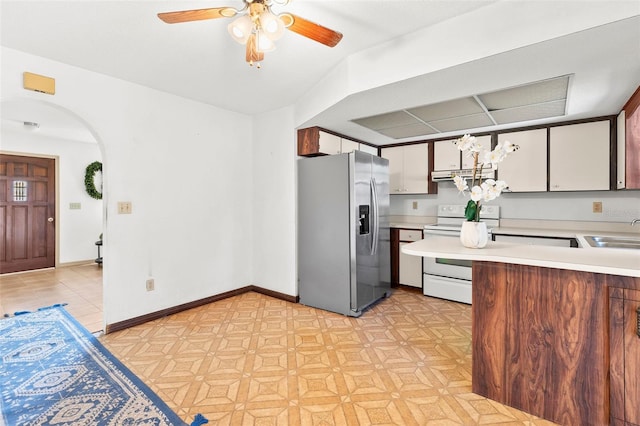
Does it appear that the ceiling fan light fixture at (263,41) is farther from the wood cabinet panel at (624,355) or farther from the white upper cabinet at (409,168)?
the white upper cabinet at (409,168)

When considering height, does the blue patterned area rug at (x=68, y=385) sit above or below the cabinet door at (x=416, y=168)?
below

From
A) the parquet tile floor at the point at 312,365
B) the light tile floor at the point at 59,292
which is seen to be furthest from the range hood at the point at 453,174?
the light tile floor at the point at 59,292

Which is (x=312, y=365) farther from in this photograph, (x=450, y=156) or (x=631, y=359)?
(x=450, y=156)

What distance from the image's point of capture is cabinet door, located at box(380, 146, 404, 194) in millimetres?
4441

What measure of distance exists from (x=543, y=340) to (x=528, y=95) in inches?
78.5

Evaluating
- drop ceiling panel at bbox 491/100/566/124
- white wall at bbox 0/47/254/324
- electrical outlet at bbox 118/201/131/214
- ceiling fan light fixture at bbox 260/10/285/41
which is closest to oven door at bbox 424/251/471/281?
drop ceiling panel at bbox 491/100/566/124

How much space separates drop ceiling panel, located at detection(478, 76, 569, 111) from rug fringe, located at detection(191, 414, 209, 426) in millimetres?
3090

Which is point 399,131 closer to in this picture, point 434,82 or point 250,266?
point 434,82

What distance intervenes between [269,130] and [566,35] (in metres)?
2.98

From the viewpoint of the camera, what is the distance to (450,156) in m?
4.00

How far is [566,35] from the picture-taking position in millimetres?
1592

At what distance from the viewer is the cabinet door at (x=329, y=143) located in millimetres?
3514

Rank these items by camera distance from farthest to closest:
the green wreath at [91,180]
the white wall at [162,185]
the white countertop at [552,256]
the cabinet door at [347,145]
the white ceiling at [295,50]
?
the green wreath at [91,180] → the cabinet door at [347,145] → the white wall at [162,185] → the white ceiling at [295,50] → the white countertop at [552,256]

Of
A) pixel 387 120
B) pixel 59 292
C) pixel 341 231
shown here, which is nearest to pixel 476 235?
pixel 341 231
